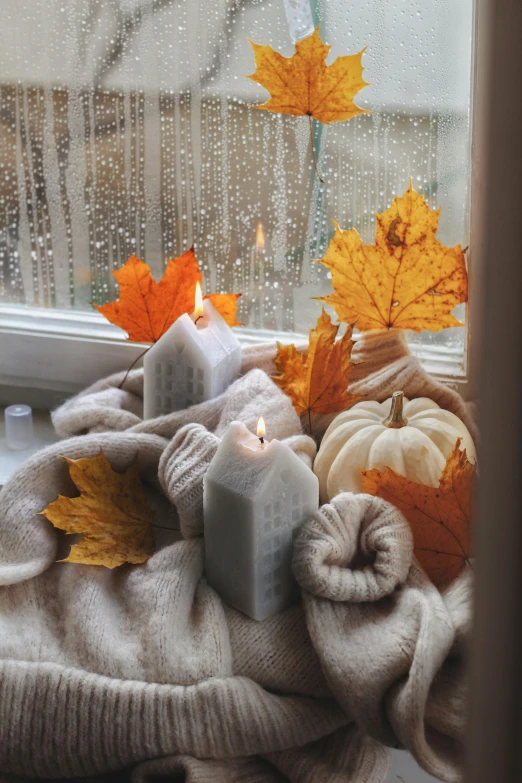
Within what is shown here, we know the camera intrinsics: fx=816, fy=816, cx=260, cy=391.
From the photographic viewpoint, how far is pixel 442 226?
942 millimetres

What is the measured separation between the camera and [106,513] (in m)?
0.77

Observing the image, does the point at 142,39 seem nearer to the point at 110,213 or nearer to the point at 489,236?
the point at 110,213

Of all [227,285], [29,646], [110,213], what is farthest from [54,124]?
[29,646]

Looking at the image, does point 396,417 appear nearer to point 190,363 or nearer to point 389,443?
point 389,443

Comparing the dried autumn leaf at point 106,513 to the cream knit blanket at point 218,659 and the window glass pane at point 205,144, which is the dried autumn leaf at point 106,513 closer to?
the cream knit blanket at point 218,659

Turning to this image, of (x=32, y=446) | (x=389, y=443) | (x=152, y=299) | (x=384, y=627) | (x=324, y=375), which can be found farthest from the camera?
(x=32, y=446)

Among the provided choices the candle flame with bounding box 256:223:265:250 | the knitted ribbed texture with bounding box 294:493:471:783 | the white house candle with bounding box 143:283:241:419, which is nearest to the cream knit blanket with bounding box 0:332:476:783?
the knitted ribbed texture with bounding box 294:493:471:783

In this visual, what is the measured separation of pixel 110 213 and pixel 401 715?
0.74 m

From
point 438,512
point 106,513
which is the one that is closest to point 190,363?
point 106,513

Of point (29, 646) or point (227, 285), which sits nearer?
point (29, 646)

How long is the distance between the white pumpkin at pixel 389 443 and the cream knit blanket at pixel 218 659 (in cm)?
4

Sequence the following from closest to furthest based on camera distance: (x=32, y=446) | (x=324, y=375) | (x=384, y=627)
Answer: (x=384, y=627), (x=324, y=375), (x=32, y=446)

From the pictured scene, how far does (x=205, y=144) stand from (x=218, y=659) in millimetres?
629

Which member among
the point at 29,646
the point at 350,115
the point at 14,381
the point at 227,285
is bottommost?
the point at 29,646
